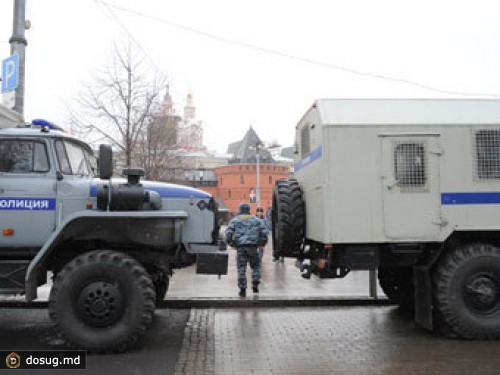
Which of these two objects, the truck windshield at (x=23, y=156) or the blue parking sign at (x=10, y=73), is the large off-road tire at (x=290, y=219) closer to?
the truck windshield at (x=23, y=156)

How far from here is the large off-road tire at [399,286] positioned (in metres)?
7.88

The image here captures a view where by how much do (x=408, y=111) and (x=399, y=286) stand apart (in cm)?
310

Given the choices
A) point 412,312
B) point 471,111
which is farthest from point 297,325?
point 471,111

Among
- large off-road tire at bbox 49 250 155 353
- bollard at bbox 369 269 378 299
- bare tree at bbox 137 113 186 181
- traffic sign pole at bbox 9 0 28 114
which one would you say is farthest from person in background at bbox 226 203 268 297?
bare tree at bbox 137 113 186 181

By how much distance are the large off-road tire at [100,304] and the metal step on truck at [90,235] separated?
12mm

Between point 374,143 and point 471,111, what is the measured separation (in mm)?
1493

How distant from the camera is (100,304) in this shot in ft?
18.8

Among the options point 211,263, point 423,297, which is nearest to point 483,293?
point 423,297

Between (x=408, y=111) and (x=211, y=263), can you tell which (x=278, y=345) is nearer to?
(x=211, y=263)

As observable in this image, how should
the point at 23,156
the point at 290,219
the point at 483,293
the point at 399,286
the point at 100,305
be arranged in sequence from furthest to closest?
1. the point at 399,286
2. the point at 290,219
3. the point at 483,293
4. the point at 23,156
5. the point at 100,305

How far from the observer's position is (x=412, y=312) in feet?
26.7

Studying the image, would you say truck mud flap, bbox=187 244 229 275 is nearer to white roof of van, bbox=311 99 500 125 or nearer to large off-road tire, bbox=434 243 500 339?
white roof of van, bbox=311 99 500 125

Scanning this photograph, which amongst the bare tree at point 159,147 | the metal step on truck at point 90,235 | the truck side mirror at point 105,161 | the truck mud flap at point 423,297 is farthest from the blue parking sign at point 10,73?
the bare tree at point 159,147

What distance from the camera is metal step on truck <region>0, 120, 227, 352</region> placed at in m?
5.73
